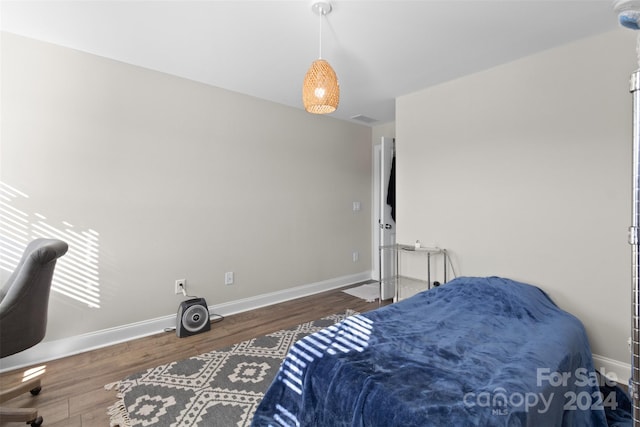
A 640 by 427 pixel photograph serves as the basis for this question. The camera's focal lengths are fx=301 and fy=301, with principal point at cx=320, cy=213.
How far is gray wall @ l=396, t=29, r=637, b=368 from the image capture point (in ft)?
7.02

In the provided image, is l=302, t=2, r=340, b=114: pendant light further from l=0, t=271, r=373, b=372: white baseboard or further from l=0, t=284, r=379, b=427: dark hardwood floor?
l=0, t=271, r=373, b=372: white baseboard

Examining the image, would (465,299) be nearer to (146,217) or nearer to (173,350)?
(173,350)

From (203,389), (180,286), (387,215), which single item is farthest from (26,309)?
(387,215)

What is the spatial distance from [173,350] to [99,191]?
1476 millimetres

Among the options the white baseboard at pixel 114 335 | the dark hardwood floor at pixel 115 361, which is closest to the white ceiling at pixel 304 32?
the white baseboard at pixel 114 335

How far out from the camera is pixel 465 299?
2191 mm

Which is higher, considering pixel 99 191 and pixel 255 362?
pixel 99 191

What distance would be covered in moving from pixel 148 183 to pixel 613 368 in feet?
13.0

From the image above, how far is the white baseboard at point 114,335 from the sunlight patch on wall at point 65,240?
287 millimetres

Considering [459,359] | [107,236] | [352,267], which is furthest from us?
[352,267]

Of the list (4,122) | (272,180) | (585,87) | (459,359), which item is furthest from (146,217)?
(585,87)

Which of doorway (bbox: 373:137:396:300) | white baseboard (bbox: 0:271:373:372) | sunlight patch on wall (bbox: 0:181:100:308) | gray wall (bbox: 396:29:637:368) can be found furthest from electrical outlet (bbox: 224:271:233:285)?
gray wall (bbox: 396:29:637:368)

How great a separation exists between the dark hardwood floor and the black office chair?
16 centimetres

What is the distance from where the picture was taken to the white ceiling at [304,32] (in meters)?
1.94
